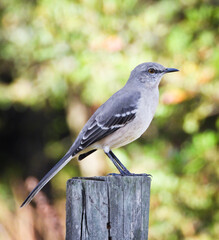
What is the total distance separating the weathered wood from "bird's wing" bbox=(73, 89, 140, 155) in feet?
4.26

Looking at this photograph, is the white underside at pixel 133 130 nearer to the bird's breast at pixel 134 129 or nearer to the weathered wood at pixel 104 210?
the bird's breast at pixel 134 129

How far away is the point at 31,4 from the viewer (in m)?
7.65

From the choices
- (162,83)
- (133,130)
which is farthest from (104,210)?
(162,83)

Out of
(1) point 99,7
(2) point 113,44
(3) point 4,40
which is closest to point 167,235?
(2) point 113,44

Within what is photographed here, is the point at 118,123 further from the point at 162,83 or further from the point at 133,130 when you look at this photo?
the point at 162,83

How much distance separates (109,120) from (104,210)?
160 cm

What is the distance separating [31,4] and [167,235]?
4.51 meters

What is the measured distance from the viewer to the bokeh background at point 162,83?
19.3 feet

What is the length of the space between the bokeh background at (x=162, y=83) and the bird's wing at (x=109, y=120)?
1.36m

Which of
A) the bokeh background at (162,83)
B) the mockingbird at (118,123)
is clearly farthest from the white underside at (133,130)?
the bokeh background at (162,83)

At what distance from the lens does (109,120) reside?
14.4 ft

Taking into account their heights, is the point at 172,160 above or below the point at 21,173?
below

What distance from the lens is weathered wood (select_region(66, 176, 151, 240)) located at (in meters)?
2.90

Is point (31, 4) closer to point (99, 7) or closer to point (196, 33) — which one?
point (99, 7)
